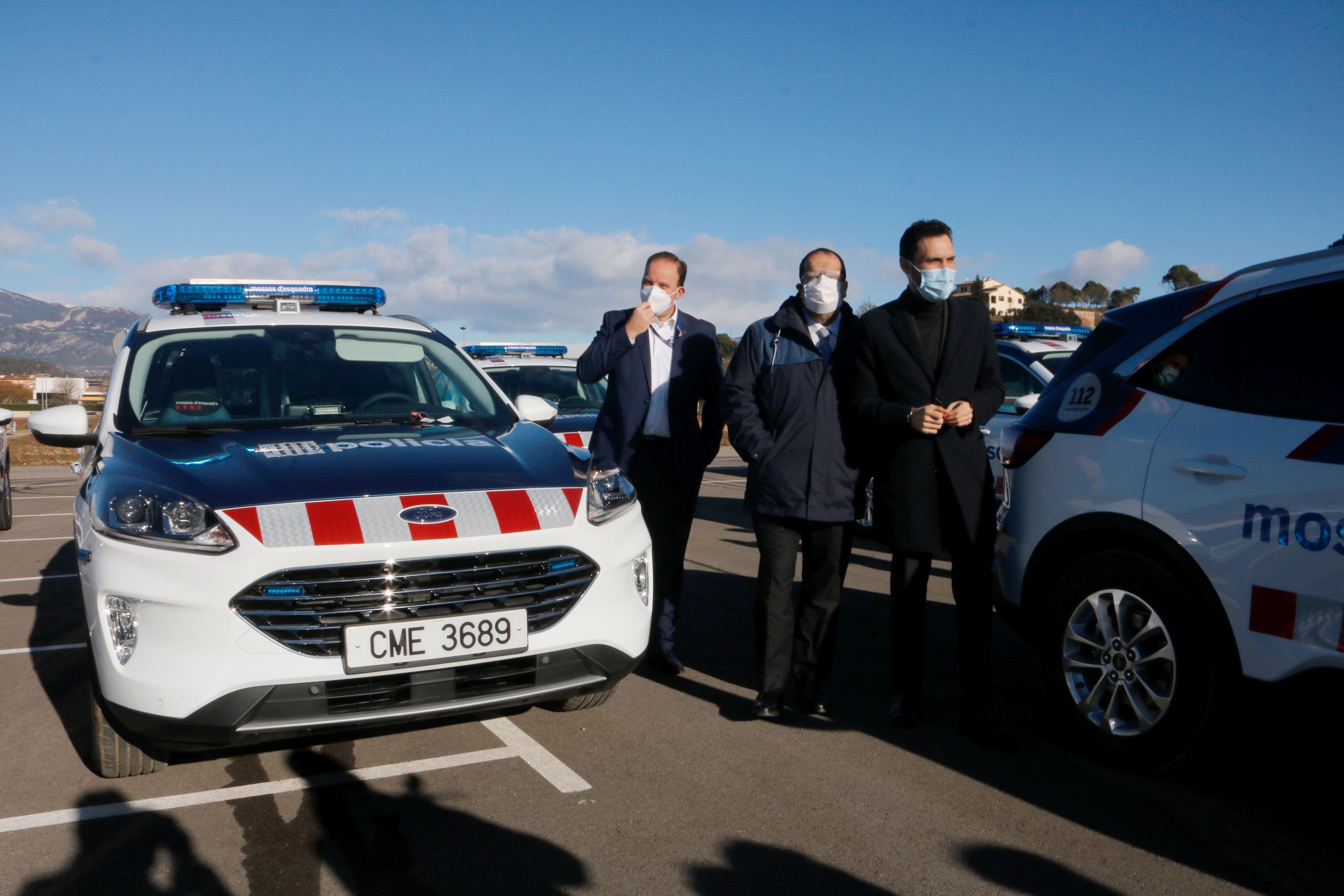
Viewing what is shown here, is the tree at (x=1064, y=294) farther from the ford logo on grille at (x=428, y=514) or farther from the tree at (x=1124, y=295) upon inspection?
the ford logo on grille at (x=428, y=514)

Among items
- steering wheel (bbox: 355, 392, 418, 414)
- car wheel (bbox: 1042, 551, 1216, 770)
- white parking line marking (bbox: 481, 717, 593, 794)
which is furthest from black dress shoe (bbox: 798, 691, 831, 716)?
steering wheel (bbox: 355, 392, 418, 414)

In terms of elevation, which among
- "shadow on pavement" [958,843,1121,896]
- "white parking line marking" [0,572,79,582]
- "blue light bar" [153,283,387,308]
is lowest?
"white parking line marking" [0,572,79,582]

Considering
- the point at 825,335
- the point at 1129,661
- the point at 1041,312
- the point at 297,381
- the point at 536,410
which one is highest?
the point at 1041,312

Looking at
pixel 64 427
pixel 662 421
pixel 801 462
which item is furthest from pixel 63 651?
pixel 801 462

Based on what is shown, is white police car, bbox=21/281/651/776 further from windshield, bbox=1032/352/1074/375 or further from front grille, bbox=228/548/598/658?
windshield, bbox=1032/352/1074/375

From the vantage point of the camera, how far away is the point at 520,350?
12203mm

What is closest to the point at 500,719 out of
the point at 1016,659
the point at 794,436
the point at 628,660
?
the point at 628,660

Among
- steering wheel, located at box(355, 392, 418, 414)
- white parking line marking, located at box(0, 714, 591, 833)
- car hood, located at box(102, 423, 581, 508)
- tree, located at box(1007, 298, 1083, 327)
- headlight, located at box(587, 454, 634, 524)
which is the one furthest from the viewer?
tree, located at box(1007, 298, 1083, 327)

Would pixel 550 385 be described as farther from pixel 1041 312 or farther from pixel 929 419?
pixel 1041 312

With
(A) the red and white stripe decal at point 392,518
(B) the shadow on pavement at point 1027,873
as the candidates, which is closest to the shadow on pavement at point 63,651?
(A) the red and white stripe decal at point 392,518

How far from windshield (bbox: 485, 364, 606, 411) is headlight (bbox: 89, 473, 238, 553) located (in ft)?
20.9

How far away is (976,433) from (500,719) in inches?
89.6

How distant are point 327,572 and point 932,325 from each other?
2.47 meters

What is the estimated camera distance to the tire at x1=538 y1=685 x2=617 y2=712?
4195 mm
